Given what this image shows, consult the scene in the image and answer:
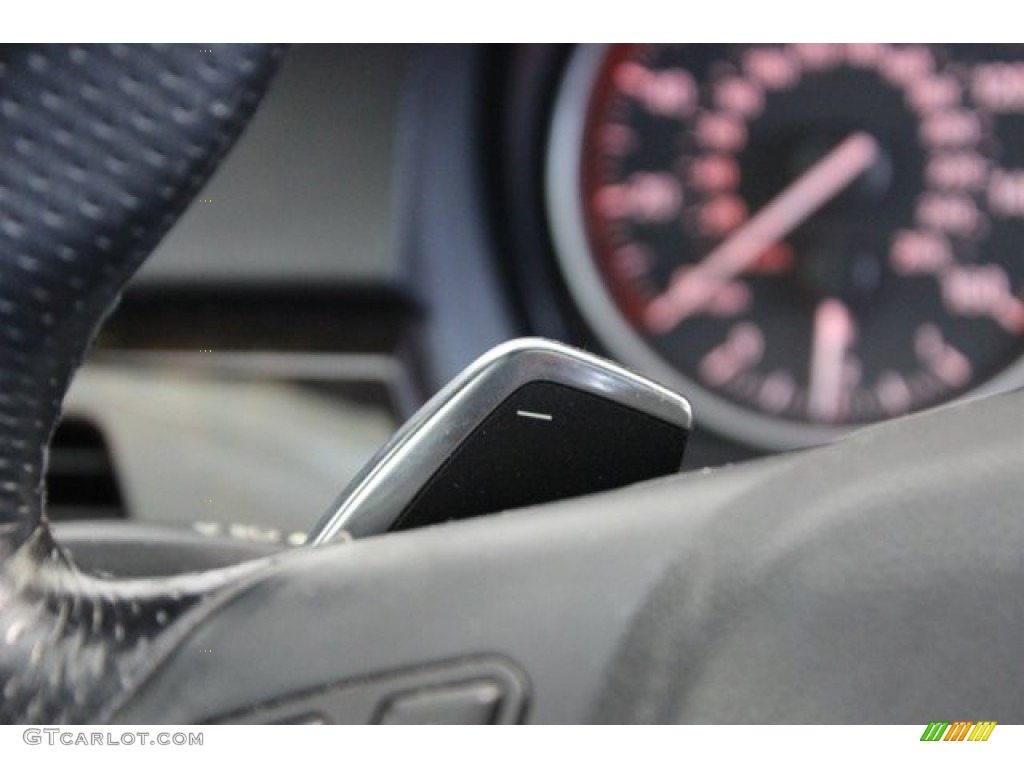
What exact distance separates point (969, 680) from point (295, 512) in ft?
2.47

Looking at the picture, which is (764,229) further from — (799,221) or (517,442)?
(517,442)

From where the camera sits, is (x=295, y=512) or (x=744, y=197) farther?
(x=744, y=197)

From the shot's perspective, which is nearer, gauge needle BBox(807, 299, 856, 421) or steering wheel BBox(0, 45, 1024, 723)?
steering wheel BBox(0, 45, 1024, 723)

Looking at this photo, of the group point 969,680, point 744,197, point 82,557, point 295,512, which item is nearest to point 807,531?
point 969,680

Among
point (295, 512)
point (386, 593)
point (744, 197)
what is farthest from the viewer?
point (744, 197)

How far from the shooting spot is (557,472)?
0.30 metres

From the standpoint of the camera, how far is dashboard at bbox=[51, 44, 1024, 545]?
100 centimetres

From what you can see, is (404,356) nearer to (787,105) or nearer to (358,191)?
(358,191)

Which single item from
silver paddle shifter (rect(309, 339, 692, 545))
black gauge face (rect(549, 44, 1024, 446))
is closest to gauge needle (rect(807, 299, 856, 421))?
black gauge face (rect(549, 44, 1024, 446))

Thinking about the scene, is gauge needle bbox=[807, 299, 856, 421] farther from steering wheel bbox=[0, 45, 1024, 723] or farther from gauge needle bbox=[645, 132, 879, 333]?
steering wheel bbox=[0, 45, 1024, 723]

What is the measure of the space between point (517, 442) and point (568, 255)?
91 cm

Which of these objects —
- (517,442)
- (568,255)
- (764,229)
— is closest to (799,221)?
(764,229)
